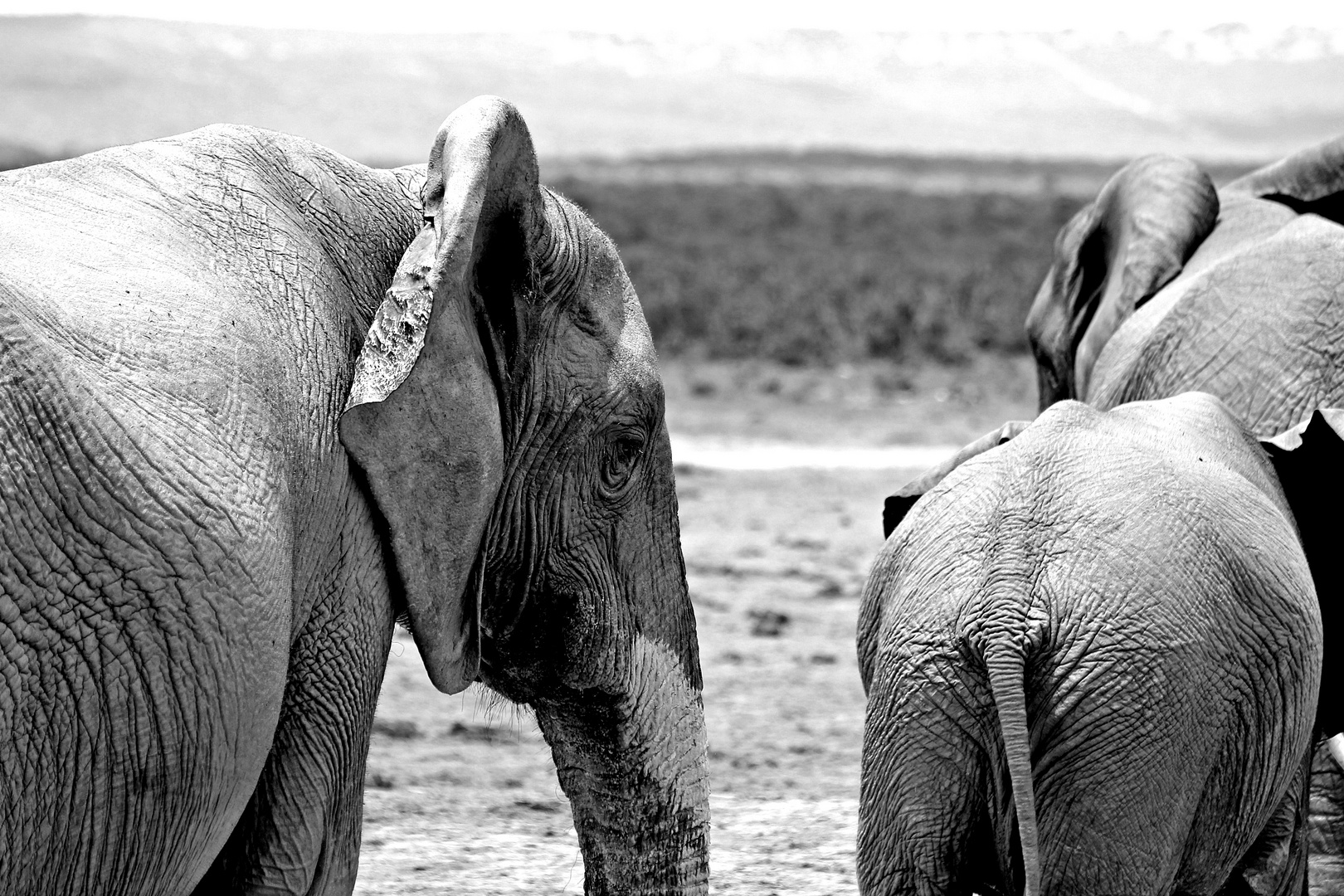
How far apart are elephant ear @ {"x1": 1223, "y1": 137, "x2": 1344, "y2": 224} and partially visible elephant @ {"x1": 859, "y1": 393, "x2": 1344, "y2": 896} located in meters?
2.62

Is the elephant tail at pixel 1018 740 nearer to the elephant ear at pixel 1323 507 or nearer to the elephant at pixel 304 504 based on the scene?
the elephant at pixel 304 504

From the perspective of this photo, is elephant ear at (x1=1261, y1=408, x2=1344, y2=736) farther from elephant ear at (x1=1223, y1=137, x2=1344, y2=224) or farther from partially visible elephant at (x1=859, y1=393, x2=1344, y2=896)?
elephant ear at (x1=1223, y1=137, x2=1344, y2=224)

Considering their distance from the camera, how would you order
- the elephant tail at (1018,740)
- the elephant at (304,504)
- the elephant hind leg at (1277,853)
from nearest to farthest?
the elephant at (304,504) → the elephant tail at (1018,740) → the elephant hind leg at (1277,853)

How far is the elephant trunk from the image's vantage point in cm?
304

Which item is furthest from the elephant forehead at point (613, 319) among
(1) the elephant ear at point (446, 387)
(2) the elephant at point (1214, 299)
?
(2) the elephant at point (1214, 299)

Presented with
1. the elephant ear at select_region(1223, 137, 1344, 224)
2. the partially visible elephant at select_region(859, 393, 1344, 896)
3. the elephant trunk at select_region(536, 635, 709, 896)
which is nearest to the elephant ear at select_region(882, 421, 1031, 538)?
the partially visible elephant at select_region(859, 393, 1344, 896)

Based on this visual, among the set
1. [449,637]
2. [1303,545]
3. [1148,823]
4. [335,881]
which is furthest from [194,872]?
[1303,545]

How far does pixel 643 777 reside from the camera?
3041 mm

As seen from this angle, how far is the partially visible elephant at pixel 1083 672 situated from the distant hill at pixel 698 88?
79.6m

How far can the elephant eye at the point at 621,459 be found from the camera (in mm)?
2943

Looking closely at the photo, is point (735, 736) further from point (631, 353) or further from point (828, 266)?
point (828, 266)

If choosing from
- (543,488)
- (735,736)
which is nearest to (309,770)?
(543,488)

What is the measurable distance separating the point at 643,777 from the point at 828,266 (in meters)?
24.4

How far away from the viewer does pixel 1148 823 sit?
113 inches
